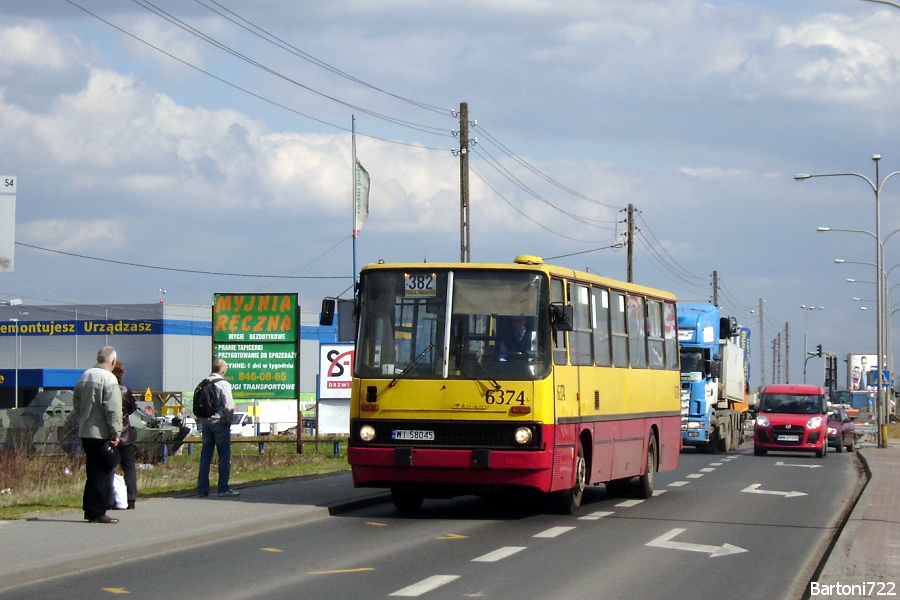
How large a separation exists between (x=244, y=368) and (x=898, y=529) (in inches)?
565

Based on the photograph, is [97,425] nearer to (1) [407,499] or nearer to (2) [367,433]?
(2) [367,433]

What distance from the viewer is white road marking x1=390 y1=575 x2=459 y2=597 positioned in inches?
356

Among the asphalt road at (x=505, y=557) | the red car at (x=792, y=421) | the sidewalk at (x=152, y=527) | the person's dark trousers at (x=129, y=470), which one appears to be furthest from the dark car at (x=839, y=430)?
the person's dark trousers at (x=129, y=470)

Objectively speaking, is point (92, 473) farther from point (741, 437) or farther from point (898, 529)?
point (741, 437)

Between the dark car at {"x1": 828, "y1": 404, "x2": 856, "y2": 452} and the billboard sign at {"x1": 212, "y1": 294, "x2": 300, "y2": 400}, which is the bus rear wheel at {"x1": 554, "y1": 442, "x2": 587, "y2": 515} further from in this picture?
the dark car at {"x1": 828, "y1": 404, "x2": 856, "y2": 452}

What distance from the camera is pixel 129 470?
13.9 metres

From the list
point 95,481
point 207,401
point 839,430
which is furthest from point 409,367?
point 839,430

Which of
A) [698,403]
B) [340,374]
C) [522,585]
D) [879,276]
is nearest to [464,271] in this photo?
[522,585]

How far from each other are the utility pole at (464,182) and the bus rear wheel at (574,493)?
63.6ft

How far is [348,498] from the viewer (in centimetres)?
1620

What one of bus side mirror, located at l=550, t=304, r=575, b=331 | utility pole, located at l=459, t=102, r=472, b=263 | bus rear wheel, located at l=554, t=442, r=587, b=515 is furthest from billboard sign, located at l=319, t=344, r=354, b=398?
bus side mirror, located at l=550, t=304, r=575, b=331

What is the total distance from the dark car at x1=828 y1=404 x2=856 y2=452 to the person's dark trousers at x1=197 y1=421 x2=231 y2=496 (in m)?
27.3

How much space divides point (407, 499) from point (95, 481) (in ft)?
13.4

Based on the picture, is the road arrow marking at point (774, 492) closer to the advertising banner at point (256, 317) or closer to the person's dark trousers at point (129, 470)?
the advertising banner at point (256, 317)
